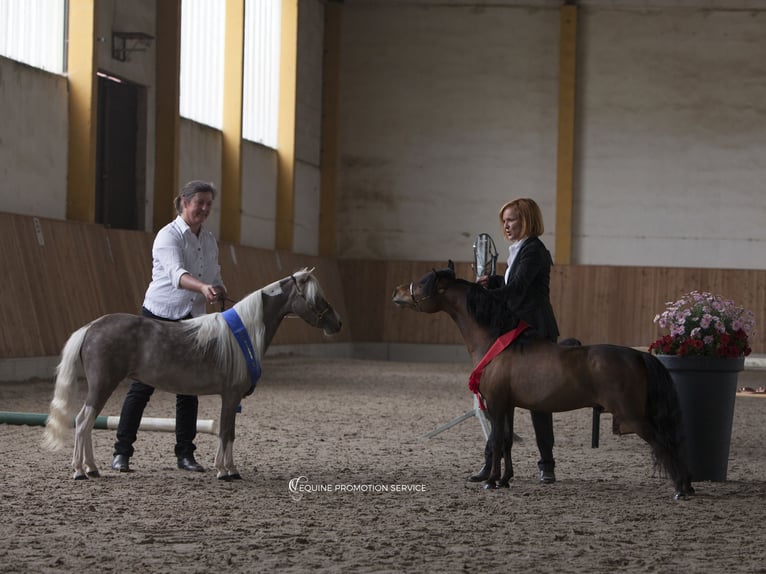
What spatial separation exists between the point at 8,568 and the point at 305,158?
65.8ft

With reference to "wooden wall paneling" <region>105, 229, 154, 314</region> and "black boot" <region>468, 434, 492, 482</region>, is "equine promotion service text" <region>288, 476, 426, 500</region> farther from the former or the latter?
"wooden wall paneling" <region>105, 229, 154, 314</region>

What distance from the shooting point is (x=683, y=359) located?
22.7 ft

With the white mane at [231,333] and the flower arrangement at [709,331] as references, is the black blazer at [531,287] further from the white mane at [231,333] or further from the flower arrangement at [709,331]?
the white mane at [231,333]

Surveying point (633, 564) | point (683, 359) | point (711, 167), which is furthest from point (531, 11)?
point (633, 564)

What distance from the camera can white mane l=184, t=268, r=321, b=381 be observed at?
20.9ft

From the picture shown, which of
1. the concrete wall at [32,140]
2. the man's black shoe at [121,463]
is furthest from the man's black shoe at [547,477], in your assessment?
the concrete wall at [32,140]

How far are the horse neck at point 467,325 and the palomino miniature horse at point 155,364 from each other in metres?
1.07

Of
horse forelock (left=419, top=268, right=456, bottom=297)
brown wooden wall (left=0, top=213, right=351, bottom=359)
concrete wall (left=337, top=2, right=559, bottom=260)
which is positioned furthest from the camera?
concrete wall (left=337, top=2, right=559, bottom=260)

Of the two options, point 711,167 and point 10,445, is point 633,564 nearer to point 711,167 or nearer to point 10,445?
point 10,445

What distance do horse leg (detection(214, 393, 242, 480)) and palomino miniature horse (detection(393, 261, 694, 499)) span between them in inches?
43.7

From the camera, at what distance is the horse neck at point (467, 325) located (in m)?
6.46

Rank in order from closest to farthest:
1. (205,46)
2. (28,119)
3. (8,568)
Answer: (8,568)
(28,119)
(205,46)

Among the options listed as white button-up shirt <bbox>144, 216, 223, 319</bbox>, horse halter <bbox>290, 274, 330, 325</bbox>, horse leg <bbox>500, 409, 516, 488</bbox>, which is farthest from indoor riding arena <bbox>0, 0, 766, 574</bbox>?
white button-up shirt <bbox>144, 216, 223, 319</bbox>

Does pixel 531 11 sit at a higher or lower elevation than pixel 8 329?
higher
